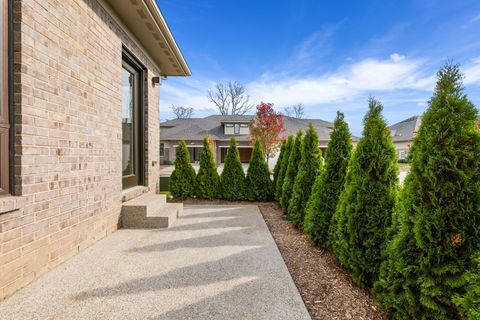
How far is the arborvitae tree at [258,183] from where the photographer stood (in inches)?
307

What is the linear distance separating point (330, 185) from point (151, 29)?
4.45 m

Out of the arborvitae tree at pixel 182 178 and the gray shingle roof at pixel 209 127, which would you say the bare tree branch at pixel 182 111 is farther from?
the arborvitae tree at pixel 182 178

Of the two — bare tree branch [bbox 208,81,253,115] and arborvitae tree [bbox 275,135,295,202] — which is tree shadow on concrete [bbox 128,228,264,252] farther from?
bare tree branch [bbox 208,81,253,115]

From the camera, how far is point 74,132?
3.21m

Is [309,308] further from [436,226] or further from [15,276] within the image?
[15,276]

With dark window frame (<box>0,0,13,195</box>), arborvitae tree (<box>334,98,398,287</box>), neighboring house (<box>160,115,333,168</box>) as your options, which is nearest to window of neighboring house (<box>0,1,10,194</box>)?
dark window frame (<box>0,0,13,195</box>)

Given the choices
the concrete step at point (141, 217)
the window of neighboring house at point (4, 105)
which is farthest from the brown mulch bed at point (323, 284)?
the window of neighboring house at point (4, 105)

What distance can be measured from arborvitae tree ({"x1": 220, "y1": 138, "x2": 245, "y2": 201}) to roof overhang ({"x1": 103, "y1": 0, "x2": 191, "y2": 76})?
3111 mm

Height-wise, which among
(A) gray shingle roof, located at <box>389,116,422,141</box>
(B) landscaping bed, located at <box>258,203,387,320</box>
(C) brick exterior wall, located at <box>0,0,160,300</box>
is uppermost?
(A) gray shingle roof, located at <box>389,116,422,141</box>

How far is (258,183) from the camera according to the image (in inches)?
308

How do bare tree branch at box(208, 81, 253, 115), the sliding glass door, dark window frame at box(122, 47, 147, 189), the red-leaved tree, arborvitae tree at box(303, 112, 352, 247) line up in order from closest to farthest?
arborvitae tree at box(303, 112, 352, 247), the sliding glass door, dark window frame at box(122, 47, 147, 189), the red-leaved tree, bare tree branch at box(208, 81, 253, 115)

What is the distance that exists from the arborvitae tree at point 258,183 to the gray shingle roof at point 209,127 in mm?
18112

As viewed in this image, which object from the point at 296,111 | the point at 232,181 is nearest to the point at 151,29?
the point at 232,181

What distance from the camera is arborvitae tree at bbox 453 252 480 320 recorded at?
143cm
